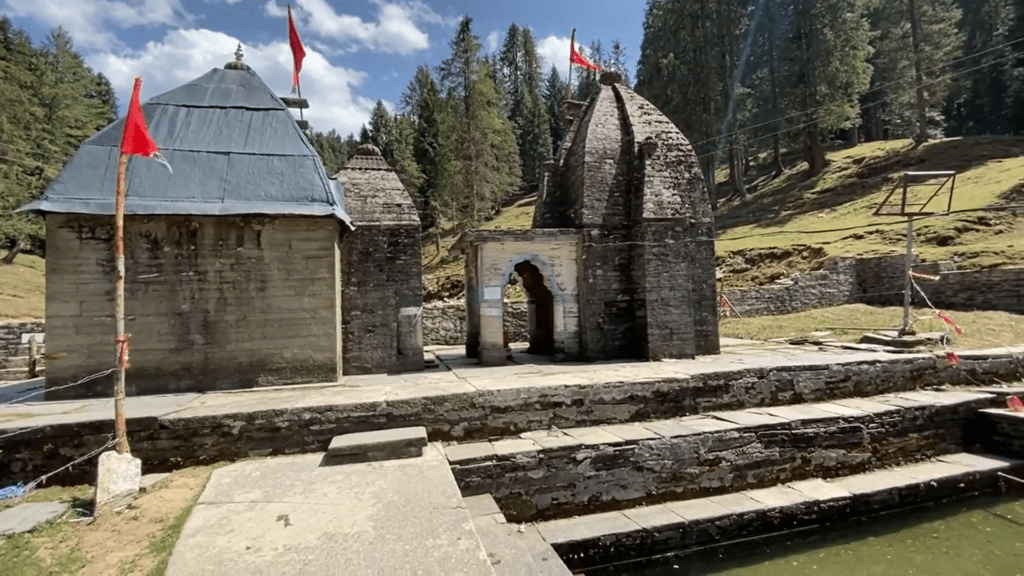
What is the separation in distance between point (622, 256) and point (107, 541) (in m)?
9.68

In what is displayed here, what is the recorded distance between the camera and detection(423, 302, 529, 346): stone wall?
50.6 feet

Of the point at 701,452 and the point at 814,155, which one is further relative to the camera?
the point at 814,155

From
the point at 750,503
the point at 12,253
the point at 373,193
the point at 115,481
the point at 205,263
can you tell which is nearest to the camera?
the point at 115,481

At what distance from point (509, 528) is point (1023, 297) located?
18879 millimetres

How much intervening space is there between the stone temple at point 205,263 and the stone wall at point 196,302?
0.02 meters

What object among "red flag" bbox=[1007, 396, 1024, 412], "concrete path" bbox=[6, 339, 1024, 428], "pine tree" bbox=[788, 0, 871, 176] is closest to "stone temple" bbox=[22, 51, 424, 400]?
"concrete path" bbox=[6, 339, 1024, 428]

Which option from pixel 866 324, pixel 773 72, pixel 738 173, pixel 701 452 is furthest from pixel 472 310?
pixel 773 72

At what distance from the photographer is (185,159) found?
867 cm

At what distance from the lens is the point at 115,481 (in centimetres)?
477

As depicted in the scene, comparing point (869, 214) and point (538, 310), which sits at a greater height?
point (869, 214)

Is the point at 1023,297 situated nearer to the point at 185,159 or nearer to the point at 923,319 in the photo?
the point at 923,319

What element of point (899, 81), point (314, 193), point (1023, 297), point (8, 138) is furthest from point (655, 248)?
point (899, 81)

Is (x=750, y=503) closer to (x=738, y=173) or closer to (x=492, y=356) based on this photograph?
(x=492, y=356)

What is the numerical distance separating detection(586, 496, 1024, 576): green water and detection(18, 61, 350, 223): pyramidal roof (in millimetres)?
7652
